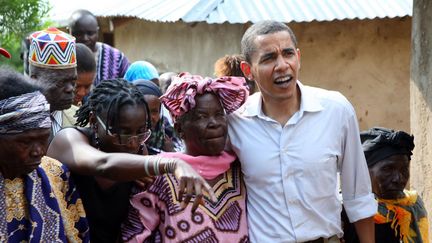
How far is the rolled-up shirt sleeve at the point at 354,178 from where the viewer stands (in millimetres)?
4090

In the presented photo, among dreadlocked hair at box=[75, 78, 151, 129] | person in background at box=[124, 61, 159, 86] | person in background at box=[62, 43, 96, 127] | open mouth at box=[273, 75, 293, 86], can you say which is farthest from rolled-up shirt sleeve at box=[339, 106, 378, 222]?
person in background at box=[124, 61, 159, 86]

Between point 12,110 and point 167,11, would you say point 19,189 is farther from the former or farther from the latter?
point 167,11

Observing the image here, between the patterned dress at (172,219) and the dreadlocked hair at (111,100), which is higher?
the dreadlocked hair at (111,100)

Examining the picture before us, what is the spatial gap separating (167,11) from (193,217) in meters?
6.43

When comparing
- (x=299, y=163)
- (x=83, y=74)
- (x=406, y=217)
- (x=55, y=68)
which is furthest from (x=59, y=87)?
(x=406, y=217)

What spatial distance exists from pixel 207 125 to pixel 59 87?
1.07 metres

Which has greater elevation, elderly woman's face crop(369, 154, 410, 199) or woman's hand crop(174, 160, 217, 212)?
woman's hand crop(174, 160, 217, 212)

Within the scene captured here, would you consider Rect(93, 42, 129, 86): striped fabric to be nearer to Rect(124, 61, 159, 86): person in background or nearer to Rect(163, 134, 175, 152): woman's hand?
Rect(124, 61, 159, 86): person in background

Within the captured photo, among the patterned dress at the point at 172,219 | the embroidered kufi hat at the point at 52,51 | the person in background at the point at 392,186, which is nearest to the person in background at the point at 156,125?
the embroidered kufi hat at the point at 52,51

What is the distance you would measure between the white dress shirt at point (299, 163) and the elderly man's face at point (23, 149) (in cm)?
107

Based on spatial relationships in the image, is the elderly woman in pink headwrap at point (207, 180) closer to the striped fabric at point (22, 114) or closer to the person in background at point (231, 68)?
the striped fabric at point (22, 114)

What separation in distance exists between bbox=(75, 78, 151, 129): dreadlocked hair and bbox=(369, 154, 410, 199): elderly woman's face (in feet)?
4.98

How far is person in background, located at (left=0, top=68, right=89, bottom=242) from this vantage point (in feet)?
11.1

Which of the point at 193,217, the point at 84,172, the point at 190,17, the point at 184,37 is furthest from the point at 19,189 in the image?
the point at 184,37
